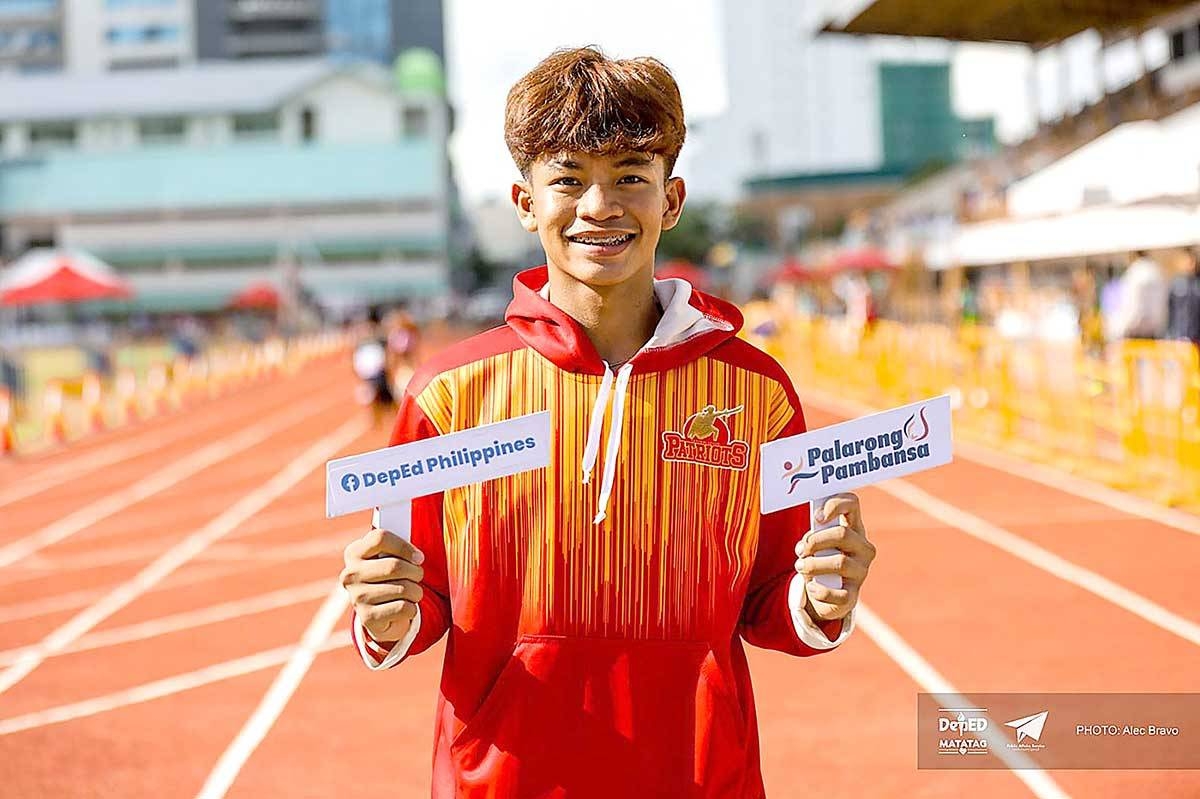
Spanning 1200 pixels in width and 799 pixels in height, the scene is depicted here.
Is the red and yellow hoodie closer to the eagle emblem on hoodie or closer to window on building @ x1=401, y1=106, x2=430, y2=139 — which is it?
the eagle emblem on hoodie

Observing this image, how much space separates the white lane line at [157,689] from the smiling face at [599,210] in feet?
14.9

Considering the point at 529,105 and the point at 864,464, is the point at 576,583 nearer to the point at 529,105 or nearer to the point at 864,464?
the point at 864,464

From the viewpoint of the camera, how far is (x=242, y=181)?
74312 mm

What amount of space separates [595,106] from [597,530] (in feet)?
2.08

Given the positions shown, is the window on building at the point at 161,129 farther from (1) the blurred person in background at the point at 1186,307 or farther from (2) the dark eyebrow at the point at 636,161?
(2) the dark eyebrow at the point at 636,161

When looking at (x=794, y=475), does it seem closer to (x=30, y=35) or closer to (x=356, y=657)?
(x=356, y=657)

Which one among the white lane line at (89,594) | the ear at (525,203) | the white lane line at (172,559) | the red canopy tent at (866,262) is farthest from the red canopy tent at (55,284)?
the ear at (525,203)

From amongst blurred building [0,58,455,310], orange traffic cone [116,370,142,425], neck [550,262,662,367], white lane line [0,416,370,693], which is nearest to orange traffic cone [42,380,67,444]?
orange traffic cone [116,370,142,425]

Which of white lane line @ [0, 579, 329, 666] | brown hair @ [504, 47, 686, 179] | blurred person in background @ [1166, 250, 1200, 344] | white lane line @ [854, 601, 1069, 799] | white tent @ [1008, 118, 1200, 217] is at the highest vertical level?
white tent @ [1008, 118, 1200, 217]

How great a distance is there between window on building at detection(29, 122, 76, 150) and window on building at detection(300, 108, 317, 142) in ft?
40.0

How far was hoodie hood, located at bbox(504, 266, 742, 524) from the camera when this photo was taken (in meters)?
2.23

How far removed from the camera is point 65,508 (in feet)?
42.7

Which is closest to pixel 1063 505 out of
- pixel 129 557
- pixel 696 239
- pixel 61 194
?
pixel 129 557

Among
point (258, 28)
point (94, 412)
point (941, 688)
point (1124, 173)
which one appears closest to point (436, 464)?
point (941, 688)
